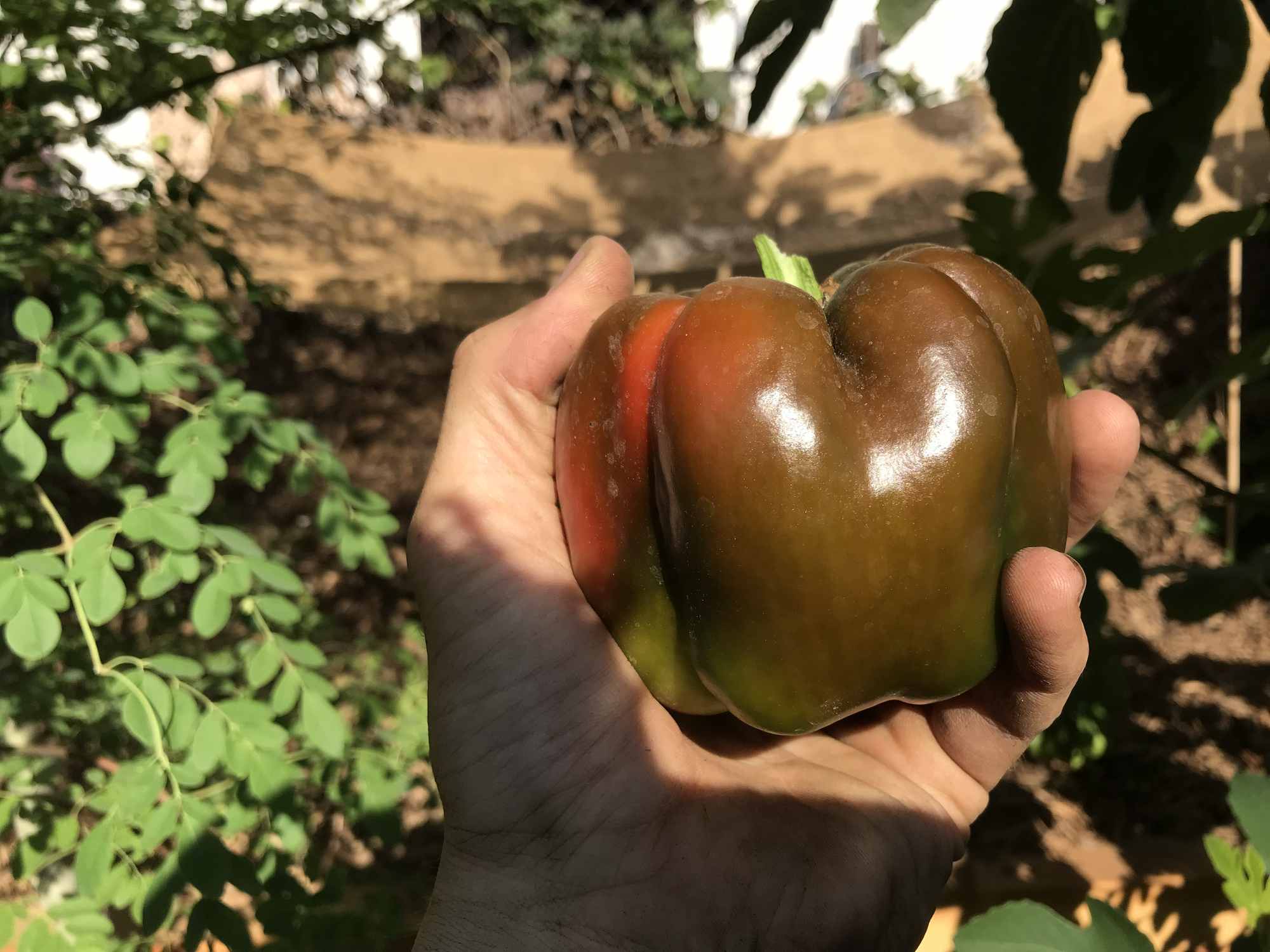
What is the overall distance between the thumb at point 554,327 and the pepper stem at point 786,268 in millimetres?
216

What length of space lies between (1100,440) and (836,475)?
1.52 feet

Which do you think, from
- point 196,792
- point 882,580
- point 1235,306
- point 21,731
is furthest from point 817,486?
point 1235,306

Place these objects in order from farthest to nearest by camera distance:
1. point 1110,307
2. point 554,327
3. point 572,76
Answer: point 572,76 → point 1110,307 → point 554,327

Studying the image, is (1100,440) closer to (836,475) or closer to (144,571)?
(836,475)

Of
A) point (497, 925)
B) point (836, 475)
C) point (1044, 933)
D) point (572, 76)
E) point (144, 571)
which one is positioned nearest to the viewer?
point (836, 475)

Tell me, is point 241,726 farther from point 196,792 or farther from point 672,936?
point 672,936

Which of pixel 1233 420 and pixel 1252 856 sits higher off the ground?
pixel 1233 420

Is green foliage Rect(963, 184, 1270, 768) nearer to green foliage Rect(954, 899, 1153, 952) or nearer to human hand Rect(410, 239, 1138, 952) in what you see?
human hand Rect(410, 239, 1138, 952)

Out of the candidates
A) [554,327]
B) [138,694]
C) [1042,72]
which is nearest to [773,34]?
[1042,72]

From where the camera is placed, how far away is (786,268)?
3.72 ft

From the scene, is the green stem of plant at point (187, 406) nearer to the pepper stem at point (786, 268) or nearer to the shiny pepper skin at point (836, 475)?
the shiny pepper skin at point (836, 475)

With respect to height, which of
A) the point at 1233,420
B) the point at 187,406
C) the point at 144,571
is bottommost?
the point at 144,571

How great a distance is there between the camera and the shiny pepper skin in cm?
89

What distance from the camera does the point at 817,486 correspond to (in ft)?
2.90
